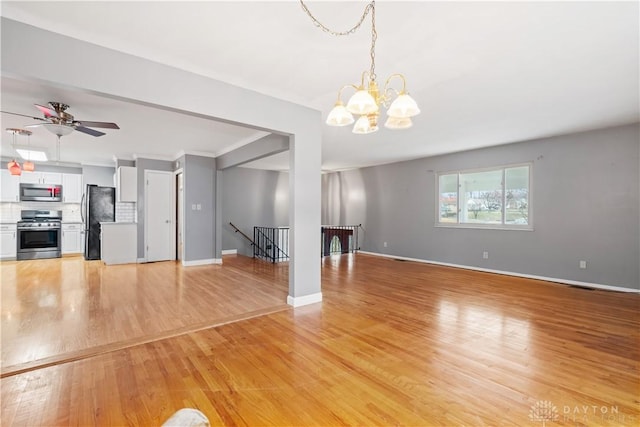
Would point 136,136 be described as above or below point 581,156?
above

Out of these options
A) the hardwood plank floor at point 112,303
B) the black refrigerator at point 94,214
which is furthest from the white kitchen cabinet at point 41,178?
the hardwood plank floor at point 112,303

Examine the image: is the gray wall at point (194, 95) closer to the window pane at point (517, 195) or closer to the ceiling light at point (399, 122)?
the ceiling light at point (399, 122)

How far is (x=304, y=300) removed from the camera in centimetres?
377

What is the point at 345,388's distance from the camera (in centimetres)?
199

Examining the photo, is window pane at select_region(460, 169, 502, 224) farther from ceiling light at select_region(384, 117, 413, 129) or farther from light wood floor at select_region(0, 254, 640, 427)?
ceiling light at select_region(384, 117, 413, 129)

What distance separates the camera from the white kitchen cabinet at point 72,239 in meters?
7.72

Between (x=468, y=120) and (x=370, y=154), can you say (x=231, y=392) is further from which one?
(x=370, y=154)

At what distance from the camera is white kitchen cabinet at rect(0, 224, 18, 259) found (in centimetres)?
687

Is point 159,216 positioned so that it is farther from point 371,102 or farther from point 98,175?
point 371,102

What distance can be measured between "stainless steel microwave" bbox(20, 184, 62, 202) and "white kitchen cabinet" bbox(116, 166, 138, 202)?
2408 millimetres

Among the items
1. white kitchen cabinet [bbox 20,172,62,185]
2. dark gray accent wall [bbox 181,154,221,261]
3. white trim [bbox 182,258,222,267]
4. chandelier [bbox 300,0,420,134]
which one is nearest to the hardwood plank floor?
white trim [bbox 182,258,222,267]

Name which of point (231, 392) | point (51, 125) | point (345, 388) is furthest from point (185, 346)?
point (51, 125)

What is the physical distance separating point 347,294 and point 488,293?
2161mm

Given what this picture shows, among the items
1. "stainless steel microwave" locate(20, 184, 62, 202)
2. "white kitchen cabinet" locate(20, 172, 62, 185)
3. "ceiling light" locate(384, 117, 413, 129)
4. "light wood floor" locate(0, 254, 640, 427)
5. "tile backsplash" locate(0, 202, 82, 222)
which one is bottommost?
"light wood floor" locate(0, 254, 640, 427)
